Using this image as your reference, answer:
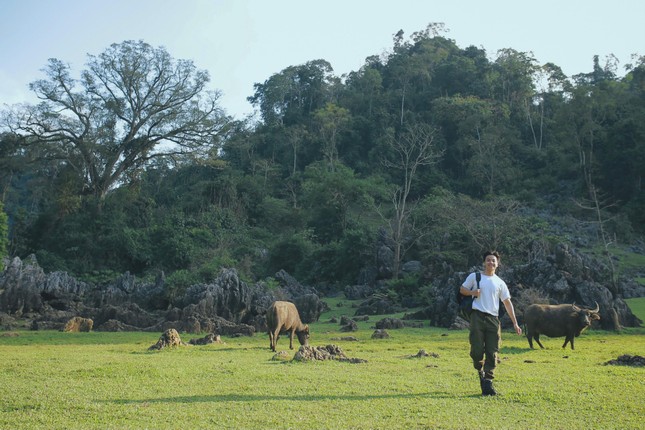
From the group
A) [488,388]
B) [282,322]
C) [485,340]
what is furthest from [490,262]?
[282,322]

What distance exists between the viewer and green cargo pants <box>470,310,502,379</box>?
352 inches

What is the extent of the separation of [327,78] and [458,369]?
7983cm

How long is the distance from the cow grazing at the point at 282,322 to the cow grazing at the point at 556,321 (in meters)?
6.20

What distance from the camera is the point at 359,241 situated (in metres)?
45.1

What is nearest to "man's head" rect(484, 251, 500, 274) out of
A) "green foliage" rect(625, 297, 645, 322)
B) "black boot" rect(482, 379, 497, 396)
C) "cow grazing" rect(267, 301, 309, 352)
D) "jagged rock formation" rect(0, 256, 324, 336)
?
"black boot" rect(482, 379, 497, 396)

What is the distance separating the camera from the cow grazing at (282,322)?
1644cm

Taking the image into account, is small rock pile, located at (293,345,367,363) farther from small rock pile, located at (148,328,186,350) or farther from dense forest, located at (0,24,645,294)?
dense forest, located at (0,24,645,294)

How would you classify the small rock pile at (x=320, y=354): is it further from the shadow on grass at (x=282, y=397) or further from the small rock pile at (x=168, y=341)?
the small rock pile at (x=168, y=341)

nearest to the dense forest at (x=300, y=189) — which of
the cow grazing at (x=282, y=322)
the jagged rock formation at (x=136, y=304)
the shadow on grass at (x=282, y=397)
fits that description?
the jagged rock formation at (x=136, y=304)

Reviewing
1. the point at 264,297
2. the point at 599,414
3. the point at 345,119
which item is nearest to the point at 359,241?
the point at 264,297

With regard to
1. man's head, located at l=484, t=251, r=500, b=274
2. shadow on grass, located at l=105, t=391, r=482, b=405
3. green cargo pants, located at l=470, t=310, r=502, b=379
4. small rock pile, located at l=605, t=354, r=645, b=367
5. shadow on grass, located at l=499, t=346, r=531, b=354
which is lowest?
shadow on grass, located at l=105, t=391, r=482, b=405

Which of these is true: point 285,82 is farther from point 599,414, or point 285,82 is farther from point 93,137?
point 599,414

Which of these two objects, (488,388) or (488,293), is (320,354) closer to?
(488,388)

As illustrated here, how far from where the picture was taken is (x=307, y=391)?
30.1 ft
